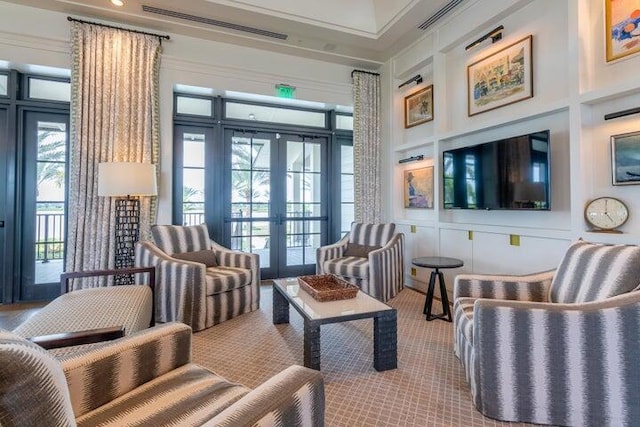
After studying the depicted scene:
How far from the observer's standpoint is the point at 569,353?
1583 millimetres

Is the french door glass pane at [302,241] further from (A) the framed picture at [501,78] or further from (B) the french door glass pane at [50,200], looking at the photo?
(B) the french door glass pane at [50,200]

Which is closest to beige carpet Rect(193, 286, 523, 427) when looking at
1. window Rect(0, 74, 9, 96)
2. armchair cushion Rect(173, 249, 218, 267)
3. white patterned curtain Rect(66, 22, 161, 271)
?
armchair cushion Rect(173, 249, 218, 267)

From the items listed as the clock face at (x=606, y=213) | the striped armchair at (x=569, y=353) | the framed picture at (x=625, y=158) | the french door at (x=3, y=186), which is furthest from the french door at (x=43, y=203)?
the framed picture at (x=625, y=158)

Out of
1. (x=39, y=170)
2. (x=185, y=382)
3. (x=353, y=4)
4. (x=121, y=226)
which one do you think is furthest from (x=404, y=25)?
(x=39, y=170)

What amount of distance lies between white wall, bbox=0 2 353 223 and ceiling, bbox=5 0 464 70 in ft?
0.40

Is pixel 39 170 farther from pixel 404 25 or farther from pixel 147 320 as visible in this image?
pixel 404 25

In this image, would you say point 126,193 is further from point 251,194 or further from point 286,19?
point 286,19

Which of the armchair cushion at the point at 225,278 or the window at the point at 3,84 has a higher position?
the window at the point at 3,84

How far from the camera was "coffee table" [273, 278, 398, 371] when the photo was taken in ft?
6.83

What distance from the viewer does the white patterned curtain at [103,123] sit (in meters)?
3.53

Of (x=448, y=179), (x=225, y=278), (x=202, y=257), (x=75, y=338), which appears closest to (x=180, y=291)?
(x=225, y=278)

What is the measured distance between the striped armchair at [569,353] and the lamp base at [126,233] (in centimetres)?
336

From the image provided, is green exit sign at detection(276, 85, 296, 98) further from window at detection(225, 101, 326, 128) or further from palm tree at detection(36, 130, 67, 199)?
palm tree at detection(36, 130, 67, 199)

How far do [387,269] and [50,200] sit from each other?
3943 millimetres
